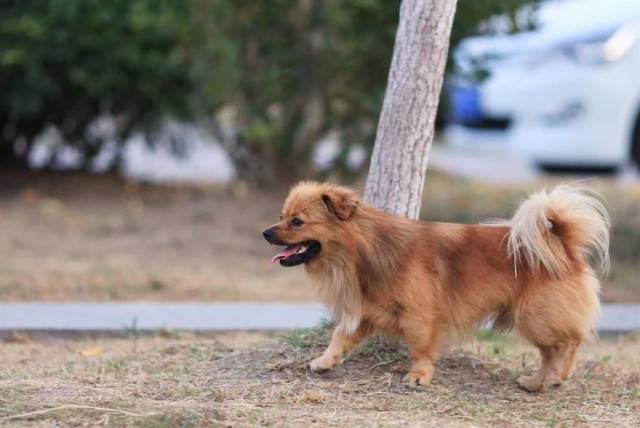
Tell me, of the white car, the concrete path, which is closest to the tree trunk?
the concrete path

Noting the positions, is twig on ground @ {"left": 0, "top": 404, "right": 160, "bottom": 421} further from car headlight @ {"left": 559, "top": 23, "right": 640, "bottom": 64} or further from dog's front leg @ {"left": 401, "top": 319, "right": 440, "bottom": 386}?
car headlight @ {"left": 559, "top": 23, "right": 640, "bottom": 64}

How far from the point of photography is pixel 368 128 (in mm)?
11859

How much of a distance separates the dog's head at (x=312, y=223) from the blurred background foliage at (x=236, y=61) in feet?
16.9

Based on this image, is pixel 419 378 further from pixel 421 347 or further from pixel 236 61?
pixel 236 61

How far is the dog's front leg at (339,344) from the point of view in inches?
237

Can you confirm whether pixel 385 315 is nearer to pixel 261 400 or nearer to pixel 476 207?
pixel 261 400

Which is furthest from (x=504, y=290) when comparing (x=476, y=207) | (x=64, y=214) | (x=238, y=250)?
(x=64, y=214)

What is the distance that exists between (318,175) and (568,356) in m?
6.58

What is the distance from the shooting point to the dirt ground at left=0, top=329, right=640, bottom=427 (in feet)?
17.3

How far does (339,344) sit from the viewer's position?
6023mm

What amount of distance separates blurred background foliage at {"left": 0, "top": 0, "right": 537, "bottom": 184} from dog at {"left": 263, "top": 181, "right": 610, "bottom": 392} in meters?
5.05

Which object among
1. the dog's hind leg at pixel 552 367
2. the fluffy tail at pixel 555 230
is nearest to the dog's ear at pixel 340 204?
the fluffy tail at pixel 555 230

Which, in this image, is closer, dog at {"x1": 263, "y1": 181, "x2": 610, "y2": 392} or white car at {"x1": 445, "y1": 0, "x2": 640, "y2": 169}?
dog at {"x1": 263, "y1": 181, "x2": 610, "y2": 392}

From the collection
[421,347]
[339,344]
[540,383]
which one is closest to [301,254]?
[339,344]
